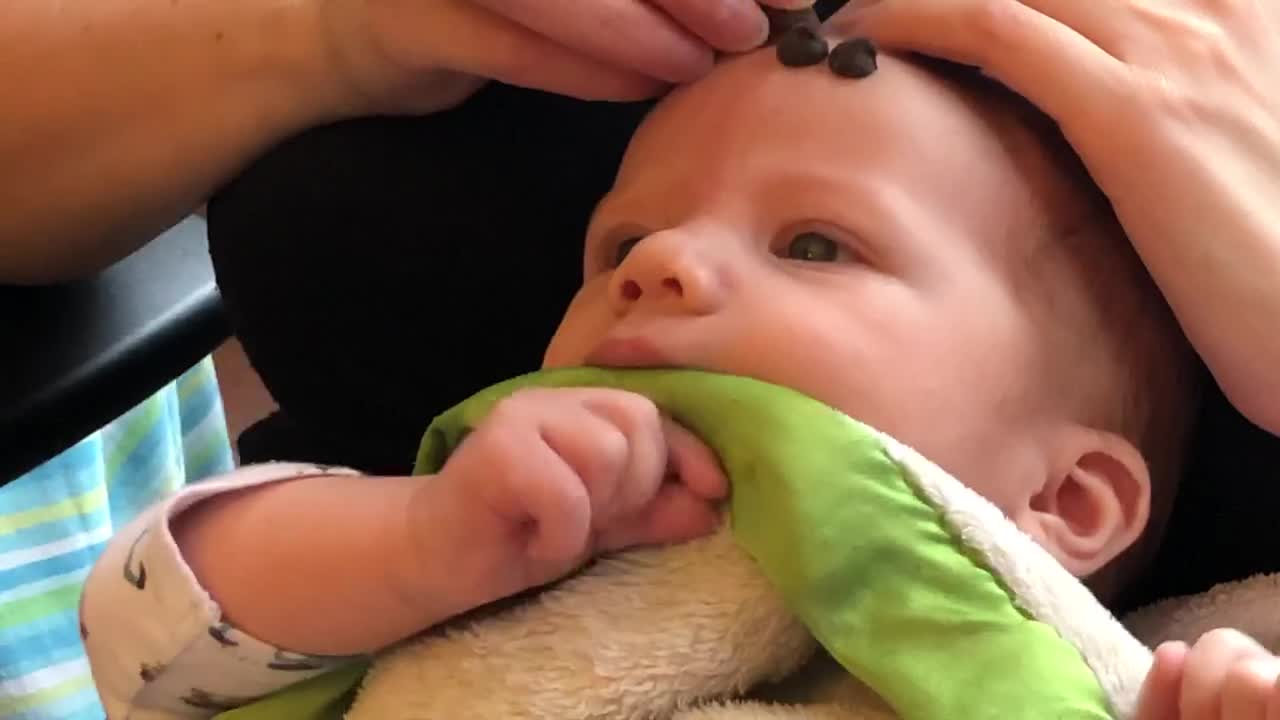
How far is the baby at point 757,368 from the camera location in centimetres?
65

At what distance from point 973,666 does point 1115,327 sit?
251 mm

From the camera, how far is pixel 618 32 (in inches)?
30.0

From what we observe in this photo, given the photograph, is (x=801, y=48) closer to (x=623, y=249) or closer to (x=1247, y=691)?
(x=623, y=249)

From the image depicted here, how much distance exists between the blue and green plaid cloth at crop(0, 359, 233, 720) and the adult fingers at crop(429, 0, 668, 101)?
58cm

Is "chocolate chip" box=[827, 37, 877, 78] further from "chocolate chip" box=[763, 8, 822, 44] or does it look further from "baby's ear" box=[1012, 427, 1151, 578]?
"baby's ear" box=[1012, 427, 1151, 578]

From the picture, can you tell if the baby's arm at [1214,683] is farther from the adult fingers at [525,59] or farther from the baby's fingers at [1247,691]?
the adult fingers at [525,59]

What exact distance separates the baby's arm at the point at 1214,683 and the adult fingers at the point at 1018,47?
0.87ft

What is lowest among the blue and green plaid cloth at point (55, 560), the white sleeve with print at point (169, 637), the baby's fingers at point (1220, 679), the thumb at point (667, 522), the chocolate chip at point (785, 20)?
the blue and green plaid cloth at point (55, 560)

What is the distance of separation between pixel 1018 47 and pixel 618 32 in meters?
0.19

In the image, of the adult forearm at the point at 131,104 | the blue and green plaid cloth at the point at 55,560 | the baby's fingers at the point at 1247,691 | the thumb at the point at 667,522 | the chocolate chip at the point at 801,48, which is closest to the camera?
the baby's fingers at the point at 1247,691

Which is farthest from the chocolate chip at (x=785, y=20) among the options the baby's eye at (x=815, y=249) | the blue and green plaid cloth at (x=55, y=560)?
the blue and green plaid cloth at (x=55, y=560)

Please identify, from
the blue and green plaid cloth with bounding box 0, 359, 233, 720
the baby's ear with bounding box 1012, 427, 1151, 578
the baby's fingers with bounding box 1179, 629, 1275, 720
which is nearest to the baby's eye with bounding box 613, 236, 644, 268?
the baby's ear with bounding box 1012, 427, 1151, 578

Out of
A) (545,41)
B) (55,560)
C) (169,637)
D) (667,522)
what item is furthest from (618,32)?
(55,560)

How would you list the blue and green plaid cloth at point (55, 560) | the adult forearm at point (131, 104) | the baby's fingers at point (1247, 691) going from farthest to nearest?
the blue and green plaid cloth at point (55, 560), the adult forearm at point (131, 104), the baby's fingers at point (1247, 691)
